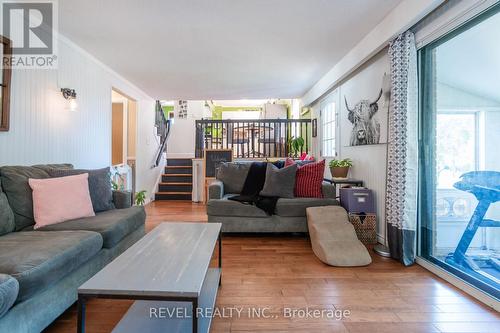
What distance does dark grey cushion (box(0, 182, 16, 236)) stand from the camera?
193cm

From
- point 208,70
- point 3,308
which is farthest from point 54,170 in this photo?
point 208,70

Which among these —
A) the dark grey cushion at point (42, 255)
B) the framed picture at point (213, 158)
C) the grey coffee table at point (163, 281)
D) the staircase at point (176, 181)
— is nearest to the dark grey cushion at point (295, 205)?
the grey coffee table at point (163, 281)

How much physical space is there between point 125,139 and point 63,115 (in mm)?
2461

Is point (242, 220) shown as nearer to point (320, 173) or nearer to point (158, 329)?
point (320, 173)

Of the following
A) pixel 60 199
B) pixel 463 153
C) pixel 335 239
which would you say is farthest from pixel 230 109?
pixel 463 153

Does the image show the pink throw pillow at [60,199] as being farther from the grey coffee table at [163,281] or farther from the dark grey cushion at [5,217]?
the grey coffee table at [163,281]

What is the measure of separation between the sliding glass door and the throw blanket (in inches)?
64.4

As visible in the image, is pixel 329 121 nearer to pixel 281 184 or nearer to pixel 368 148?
pixel 368 148

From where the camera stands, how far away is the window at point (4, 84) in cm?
224

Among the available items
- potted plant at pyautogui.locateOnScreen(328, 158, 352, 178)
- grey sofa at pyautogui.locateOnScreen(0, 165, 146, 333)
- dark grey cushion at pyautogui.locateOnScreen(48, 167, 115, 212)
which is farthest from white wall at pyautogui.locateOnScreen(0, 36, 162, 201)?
potted plant at pyautogui.locateOnScreen(328, 158, 352, 178)

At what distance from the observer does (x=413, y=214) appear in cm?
253

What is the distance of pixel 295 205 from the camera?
11.0ft

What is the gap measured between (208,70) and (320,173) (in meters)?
2.41

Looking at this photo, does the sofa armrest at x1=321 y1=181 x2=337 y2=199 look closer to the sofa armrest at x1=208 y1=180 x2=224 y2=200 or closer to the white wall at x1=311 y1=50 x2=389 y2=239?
the white wall at x1=311 y1=50 x2=389 y2=239
